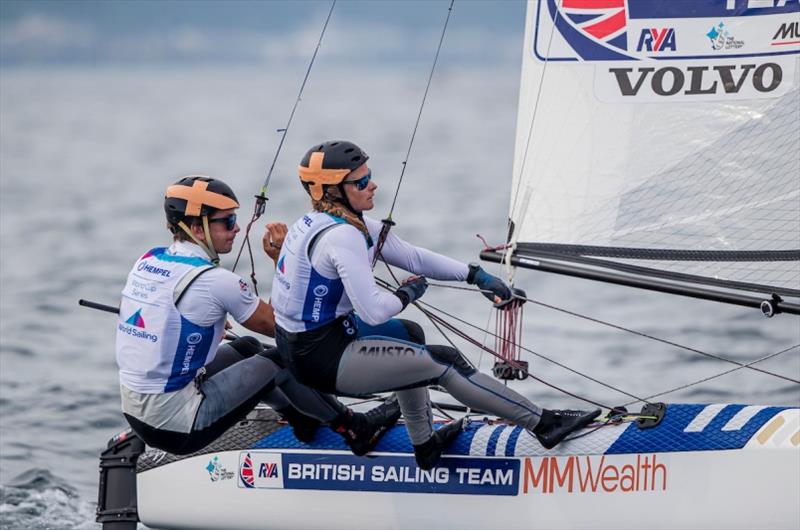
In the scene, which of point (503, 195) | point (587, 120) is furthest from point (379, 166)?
point (587, 120)

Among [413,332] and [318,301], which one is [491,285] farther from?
[318,301]

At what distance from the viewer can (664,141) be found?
6.53m

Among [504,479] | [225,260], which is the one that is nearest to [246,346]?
[504,479]

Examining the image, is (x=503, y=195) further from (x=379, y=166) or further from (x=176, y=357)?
(x=176, y=357)

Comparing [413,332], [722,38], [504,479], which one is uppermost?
[722,38]

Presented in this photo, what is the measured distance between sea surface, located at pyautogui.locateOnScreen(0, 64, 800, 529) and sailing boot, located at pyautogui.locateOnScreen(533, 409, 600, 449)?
1205mm

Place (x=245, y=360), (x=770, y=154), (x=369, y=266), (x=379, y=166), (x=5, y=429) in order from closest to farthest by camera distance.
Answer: (x=369, y=266), (x=245, y=360), (x=770, y=154), (x=5, y=429), (x=379, y=166)

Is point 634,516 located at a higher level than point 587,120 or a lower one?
lower

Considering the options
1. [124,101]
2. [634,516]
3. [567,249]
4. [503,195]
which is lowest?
[634,516]

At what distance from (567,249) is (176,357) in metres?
1.85

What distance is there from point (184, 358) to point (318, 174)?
847 mm

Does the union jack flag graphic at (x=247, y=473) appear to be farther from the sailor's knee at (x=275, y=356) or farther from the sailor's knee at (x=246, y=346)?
the sailor's knee at (x=275, y=356)

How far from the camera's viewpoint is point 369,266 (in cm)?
548

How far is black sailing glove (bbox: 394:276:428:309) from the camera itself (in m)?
5.52
